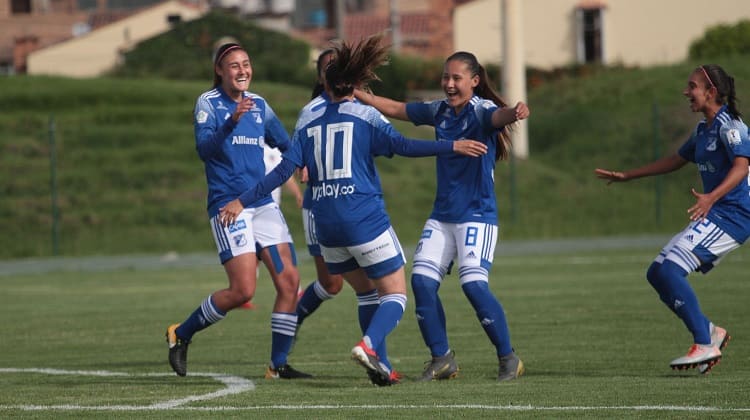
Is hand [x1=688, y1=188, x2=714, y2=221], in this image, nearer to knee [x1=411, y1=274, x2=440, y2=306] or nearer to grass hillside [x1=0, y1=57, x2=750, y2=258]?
knee [x1=411, y1=274, x2=440, y2=306]

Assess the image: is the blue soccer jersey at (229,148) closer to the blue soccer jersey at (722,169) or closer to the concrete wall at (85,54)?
the blue soccer jersey at (722,169)

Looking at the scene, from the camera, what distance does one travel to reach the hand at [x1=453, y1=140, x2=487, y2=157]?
8539 mm

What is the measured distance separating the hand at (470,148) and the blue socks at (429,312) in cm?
116

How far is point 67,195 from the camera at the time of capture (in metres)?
31.2

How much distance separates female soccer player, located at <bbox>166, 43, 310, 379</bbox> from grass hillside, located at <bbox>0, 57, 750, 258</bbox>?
62.0 feet

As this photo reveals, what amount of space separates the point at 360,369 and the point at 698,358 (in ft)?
7.86

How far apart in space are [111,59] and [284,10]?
52.1 feet

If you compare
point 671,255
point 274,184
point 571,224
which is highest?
point 274,184

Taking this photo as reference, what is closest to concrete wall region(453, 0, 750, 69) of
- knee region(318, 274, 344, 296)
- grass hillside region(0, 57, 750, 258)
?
grass hillside region(0, 57, 750, 258)

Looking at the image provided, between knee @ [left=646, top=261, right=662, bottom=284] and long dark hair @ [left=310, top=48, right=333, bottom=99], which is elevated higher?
long dark hair @ [left=310, top=48, right=333, bottom=99]

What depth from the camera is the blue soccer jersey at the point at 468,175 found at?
9.24 metres

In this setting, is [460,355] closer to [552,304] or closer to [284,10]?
[552,304]

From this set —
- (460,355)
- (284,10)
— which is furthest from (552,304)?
(284,10)

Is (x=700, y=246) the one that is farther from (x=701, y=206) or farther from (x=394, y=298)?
(x=394, y=298)
